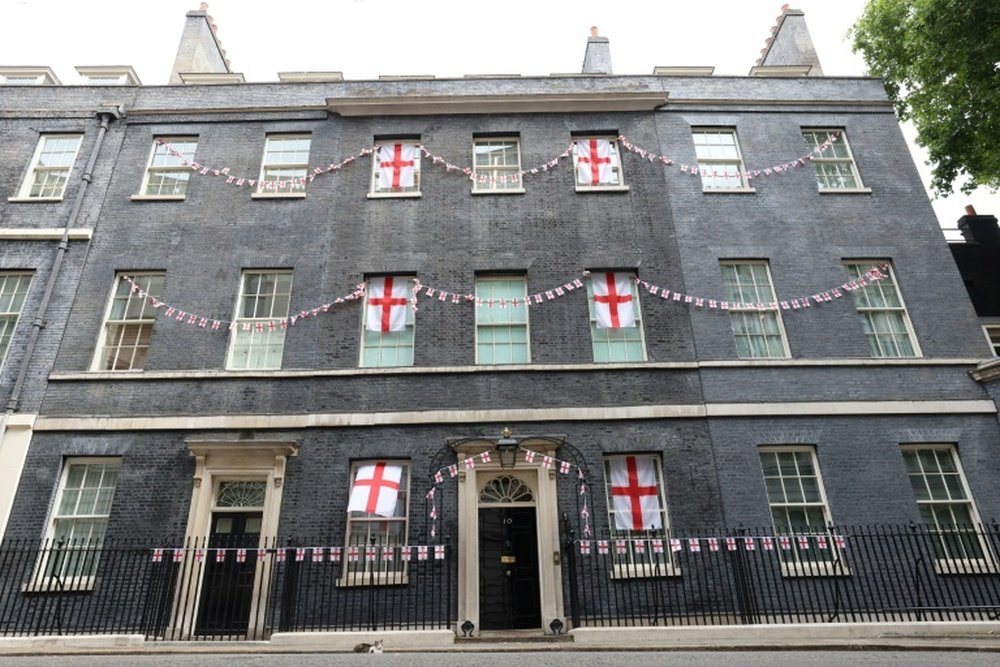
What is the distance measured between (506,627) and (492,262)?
7.39 metres

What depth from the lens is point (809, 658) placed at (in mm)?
7387

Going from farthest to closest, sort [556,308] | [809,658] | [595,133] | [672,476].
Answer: [595,133] → [556,308] → [672,476] → [809,658]

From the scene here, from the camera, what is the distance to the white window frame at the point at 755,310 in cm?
1271

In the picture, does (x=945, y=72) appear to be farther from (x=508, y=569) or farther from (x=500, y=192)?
(x=508, y=569)

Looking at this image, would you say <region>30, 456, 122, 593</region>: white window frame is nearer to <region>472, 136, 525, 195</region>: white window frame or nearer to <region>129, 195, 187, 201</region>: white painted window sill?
<region>129, 195, 187, 201</region>: white painted window sill

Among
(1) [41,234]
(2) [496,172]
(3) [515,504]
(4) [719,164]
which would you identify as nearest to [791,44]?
(4) [719,164]

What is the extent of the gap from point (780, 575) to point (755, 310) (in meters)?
5.47

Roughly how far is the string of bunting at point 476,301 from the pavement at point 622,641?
6.08 metres

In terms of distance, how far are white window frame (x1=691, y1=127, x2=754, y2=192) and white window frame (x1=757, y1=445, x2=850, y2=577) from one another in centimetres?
628

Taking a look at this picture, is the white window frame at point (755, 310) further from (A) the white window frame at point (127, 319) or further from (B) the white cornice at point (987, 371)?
(A) the white window frame at point (127, 319)

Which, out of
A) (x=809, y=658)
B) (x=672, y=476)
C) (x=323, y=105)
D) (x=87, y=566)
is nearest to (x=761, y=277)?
(x=672, y=476)

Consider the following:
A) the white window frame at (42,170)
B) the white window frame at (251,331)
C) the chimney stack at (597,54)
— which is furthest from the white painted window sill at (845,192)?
the white window frame at (42,170)

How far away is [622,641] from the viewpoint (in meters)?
8.84

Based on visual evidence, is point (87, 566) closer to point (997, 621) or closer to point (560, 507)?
point (560, 507)
